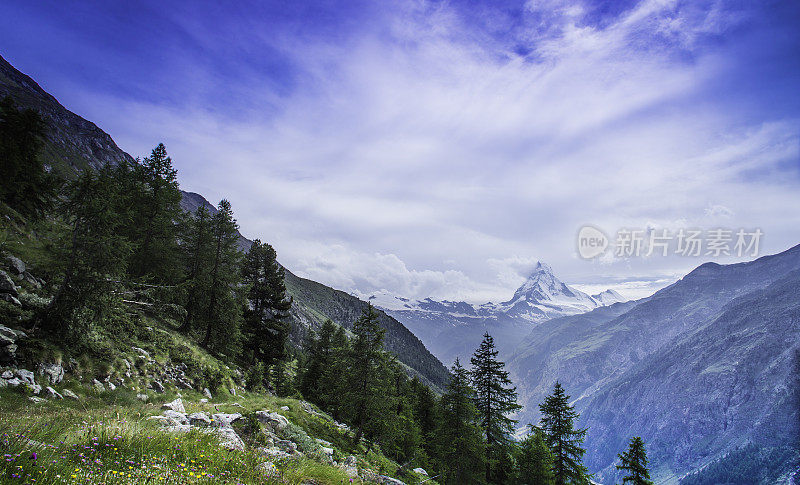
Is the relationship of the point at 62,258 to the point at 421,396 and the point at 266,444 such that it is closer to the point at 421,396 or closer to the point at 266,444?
the point at 266,444

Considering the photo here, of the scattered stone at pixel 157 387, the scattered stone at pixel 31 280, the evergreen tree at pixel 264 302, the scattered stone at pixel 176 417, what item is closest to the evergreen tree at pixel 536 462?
the evergreen tree at pixel 264 302

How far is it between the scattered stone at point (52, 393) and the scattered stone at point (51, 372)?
56 centimetres

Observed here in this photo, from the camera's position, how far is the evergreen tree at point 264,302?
112 ft

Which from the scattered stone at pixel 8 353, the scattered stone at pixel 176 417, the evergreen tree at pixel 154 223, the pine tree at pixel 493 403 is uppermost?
the evergreen tree at pixel 154 223

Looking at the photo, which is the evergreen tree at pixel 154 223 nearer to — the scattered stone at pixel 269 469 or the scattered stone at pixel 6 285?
the scattered stone at pixel 6 285

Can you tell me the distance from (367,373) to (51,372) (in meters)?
16.3

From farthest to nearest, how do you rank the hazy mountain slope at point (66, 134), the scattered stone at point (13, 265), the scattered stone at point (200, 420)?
the hazy mountain slope at point (66, 134) < the scattered stone at point (13, 265) < the scattered stone at point (200, 420)

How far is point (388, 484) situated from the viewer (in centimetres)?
1081

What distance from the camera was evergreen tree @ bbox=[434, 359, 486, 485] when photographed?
27359mm

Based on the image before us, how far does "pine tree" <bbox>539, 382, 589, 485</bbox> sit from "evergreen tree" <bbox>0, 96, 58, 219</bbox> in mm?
44476

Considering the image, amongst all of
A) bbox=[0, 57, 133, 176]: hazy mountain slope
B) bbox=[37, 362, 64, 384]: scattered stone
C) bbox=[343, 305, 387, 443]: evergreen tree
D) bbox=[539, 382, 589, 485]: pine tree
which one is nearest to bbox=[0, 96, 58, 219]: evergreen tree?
bbox=[37, 362, 64, 384]: scattered stone

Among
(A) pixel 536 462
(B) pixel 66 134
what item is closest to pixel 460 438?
(A) pixel 536 462

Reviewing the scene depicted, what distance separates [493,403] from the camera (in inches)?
1243

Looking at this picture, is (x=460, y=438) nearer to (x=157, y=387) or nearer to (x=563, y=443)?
(x=563, y=443)
